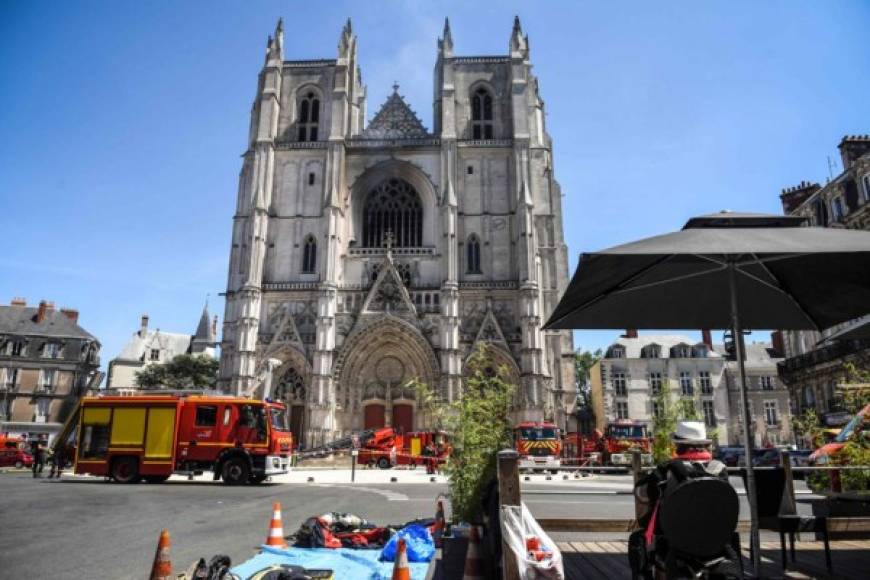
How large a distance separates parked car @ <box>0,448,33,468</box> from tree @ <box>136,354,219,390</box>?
54.3 feet

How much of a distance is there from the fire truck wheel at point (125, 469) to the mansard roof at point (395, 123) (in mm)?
25467

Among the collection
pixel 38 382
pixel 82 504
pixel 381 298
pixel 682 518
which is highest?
pixel 381 298

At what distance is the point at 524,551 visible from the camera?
12.1ft

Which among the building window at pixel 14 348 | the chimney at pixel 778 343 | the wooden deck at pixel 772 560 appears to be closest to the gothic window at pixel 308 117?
the building window at pixel 14 348

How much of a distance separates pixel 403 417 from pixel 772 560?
87.8ft

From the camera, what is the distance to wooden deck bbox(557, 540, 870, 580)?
14.8 ft

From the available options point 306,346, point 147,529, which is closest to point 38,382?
point 306,346

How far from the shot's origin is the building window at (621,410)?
1550 inches

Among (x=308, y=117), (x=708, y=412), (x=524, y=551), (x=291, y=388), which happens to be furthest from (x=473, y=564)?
(x=708, y=412)

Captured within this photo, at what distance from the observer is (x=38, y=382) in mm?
42625

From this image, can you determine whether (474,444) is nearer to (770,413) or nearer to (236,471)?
(236,471)

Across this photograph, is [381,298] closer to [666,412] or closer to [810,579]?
[666,412]

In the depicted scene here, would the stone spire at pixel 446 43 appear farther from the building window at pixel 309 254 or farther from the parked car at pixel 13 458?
the parked car at pixel 13 458

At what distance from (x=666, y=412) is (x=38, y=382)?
45644 mm
